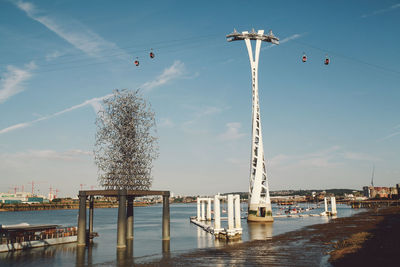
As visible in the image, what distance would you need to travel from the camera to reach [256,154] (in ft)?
245

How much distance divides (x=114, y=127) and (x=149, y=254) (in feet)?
48.4

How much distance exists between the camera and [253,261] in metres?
28.8

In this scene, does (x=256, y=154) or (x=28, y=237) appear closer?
(x=28, y=237)

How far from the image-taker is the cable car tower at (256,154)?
237 ft

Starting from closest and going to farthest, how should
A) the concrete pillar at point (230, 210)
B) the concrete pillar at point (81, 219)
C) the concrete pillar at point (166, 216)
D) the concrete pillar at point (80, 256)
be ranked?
the concrete pillar at point (80, 256)
the concrete pillar at point (81, 219)
the concrete pillar at point (166, 216)
the concrete pillar at point (230, 210)

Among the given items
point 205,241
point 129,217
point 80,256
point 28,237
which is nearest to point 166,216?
point 129,217

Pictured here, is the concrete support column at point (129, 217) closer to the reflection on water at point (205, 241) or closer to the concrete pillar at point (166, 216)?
the concrete pillar at point (166, 216)

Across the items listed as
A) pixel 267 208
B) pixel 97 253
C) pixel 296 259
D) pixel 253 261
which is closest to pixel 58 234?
pixel 97 253

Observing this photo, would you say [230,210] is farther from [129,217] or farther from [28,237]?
[28,237]

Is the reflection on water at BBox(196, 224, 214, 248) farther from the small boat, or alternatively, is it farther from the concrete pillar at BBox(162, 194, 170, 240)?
the small boat

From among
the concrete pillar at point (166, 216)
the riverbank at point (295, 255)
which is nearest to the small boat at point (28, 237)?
the concrete pillar at point (166, 216)

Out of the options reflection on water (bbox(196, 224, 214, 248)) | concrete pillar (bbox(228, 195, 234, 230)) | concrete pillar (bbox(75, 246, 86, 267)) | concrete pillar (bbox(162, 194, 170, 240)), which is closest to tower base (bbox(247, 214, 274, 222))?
reflection on water (bbox(196, 224, 214, 248))

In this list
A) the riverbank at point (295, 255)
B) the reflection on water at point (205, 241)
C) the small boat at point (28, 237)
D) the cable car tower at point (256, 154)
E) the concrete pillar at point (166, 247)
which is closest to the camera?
the riverbank at point (295, 255)

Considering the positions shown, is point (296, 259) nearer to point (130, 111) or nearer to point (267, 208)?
point (130, 111)
